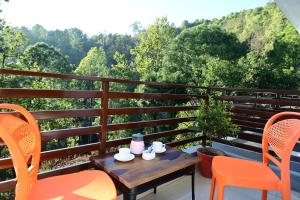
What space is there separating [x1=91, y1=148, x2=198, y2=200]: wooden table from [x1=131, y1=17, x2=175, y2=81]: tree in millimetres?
17142

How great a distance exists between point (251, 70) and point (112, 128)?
13.1 meters

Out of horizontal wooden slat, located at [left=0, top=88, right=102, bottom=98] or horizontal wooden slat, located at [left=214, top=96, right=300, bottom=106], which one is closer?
horizontal wooden slat, located at [left=0, top=88, right=102, bottom=98]

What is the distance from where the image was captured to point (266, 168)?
1560mm

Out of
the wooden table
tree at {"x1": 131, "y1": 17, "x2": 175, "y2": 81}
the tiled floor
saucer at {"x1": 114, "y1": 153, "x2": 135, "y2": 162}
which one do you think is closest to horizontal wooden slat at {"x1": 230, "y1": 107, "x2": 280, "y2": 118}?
the tiled floor

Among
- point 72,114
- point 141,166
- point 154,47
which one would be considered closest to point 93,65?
point 154,47

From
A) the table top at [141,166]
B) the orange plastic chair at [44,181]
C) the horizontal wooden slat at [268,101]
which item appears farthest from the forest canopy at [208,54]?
the orange plastic chair at [44,181]

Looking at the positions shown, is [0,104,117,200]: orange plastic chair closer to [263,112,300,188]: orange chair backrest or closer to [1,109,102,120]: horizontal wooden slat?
[1,109,102,120]: horizontal wooden slat

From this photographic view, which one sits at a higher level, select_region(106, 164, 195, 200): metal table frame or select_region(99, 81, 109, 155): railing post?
select_region(99, 81, 109, 155): railing post

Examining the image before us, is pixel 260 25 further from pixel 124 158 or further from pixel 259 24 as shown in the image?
pixel 124 158

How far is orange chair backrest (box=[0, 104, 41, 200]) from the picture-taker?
876mm

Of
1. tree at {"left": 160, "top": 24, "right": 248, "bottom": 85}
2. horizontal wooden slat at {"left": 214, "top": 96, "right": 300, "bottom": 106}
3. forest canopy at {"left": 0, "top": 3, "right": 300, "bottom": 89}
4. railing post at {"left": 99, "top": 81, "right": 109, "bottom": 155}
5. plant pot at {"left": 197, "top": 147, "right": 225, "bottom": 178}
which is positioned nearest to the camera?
railing post at {"left": 99, "top": 81, "right": 109, "bottom": 155}

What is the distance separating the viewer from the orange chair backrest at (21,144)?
88 cm

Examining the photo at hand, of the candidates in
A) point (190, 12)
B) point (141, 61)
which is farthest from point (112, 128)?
point (190, 12)

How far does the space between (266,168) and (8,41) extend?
45.5 feet
